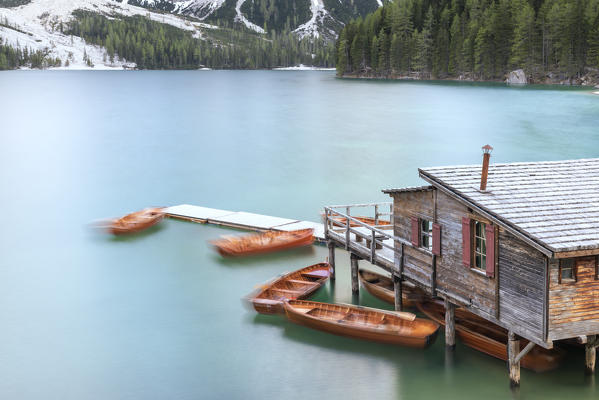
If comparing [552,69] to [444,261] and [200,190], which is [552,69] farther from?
[444,261]

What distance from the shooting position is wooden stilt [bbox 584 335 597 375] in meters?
18.3

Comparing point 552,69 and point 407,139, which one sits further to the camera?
point 552,69

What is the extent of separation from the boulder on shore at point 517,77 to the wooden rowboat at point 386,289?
14921cm

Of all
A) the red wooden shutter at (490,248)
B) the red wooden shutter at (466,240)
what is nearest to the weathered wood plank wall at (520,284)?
the red wooden shutter at (490,248)

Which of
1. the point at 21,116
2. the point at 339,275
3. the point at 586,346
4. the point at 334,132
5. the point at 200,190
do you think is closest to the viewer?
the point at 586,346

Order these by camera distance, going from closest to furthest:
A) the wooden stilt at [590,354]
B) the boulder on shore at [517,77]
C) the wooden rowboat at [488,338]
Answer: the wooden stilt at [590,354], the wooden rowboat at [488,338], the boulder on shore at [517,77]

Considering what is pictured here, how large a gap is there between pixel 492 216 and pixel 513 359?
4096 mm

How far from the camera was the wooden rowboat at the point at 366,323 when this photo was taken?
2083 centimetres

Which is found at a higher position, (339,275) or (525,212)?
(525,212)

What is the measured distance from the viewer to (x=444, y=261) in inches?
779

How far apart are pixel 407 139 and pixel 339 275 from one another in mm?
56729

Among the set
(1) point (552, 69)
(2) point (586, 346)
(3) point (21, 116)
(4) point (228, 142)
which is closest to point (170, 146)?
(4) point (228, 142)

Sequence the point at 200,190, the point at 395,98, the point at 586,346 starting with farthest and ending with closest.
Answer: the point at 395,98 → the point at 200,190 → the point at 586,346

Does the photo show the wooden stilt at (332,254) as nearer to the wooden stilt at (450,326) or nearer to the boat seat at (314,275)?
the boat seat at (314,275)
